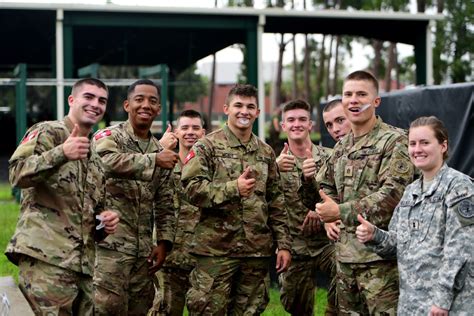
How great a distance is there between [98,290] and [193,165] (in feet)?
3.82

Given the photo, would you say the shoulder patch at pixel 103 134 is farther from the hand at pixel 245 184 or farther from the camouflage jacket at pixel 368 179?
the camouflage jacket at pixel 368 179

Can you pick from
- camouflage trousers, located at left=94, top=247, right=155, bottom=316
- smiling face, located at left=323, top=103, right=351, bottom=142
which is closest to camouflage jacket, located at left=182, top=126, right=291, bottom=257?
camouflage trousers, located at left=94, top=247, right=155, bottom=316

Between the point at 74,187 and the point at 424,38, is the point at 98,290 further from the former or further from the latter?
the point at 424,38

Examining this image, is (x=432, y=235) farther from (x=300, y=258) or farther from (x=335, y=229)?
(x=300, y=258)

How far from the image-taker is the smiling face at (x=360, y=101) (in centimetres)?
576

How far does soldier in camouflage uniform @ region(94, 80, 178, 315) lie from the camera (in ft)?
20.4

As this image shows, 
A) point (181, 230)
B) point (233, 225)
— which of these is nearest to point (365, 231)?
point (233, 225)

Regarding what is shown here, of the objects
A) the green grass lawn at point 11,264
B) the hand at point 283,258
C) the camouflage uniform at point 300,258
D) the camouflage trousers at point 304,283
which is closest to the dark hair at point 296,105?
the camouflage uniform at point 300,258

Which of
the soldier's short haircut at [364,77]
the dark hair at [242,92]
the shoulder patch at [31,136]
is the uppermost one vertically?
the soldier's short haircut at [364,77]

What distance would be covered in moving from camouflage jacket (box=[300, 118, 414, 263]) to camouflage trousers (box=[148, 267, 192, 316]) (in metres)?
2.20

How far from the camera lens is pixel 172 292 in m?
7.69

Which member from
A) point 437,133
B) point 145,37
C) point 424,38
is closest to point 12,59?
point 145,37

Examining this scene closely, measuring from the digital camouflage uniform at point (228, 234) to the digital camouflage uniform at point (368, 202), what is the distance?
28.1 inches

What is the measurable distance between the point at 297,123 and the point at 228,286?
5.76 ft
